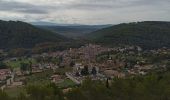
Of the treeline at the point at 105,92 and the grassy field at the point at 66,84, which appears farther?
the grassy field at the point at 66,84

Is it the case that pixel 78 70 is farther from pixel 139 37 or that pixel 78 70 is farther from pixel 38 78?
pixel 139 37

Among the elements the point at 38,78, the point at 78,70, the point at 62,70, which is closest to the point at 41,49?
Answer: the point at 62,70

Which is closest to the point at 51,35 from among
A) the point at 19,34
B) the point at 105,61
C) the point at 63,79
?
the point at 19,34

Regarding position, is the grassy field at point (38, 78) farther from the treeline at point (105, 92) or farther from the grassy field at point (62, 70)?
the treeline at point (105, 92)

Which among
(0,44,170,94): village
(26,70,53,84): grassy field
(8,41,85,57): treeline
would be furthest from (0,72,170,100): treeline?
(8,41,85,57): treeline

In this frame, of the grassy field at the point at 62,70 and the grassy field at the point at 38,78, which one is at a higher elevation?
the grassy field at the point at 38,78

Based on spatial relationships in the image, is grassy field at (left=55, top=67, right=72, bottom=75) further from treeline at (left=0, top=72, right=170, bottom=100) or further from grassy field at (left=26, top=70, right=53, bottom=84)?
treeline at (left=0, top=72, right=170, bottom=100)

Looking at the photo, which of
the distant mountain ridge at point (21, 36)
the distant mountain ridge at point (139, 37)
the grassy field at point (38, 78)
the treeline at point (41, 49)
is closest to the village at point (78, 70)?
the grassy field at point (38, 78)

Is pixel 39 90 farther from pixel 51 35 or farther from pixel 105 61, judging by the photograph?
pixel 51 35

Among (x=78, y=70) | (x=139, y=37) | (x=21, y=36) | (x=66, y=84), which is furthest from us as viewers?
(x=139, y=37)
